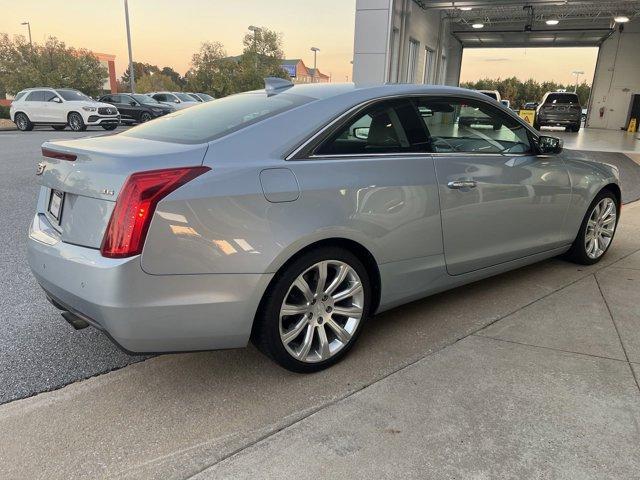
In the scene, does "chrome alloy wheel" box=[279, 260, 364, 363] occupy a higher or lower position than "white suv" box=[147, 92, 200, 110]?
lower

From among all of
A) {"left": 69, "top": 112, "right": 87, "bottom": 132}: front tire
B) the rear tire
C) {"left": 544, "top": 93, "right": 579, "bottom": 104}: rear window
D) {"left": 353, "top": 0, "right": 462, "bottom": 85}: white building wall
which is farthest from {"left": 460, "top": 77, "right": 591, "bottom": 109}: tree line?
the rear tire

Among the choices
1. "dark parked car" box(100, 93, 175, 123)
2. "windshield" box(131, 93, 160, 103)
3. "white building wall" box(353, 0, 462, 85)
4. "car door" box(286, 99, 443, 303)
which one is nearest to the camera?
"car door" box(286, 99, 443, 303)

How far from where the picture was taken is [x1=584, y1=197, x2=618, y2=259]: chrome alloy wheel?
4.62 meters

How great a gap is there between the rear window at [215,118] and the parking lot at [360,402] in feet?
4.28

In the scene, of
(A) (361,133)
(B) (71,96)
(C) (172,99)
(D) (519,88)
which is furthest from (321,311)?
(D) (519,88)

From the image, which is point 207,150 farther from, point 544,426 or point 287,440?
point 544,426

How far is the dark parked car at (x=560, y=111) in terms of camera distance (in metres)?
24.1

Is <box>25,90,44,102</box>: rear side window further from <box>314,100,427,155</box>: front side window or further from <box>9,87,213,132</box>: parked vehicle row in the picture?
<box>314,100,427,155</box>: front side window

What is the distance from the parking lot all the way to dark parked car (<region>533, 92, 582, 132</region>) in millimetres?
23371

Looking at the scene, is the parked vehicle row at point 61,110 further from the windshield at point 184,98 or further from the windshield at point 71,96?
the windshield at point 184,98

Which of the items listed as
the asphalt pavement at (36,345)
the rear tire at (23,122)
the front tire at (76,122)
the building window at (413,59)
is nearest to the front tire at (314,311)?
the asphalt pavement at (36,345)

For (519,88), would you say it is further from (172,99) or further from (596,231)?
(596,231)

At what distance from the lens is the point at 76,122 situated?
63.9ft

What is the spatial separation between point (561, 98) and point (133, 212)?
26.6 metres
